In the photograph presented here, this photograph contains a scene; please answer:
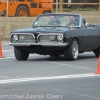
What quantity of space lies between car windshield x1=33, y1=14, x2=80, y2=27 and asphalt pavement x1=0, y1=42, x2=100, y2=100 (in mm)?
1281

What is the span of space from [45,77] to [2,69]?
227 centimetres

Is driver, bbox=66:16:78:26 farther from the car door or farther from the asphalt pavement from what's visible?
the asphalt pavement

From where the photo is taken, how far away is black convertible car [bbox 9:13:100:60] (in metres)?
17.7

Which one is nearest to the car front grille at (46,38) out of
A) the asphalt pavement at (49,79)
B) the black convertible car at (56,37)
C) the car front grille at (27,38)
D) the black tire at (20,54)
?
the black convertible car at (56,37)

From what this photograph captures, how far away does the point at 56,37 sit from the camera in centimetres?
1761

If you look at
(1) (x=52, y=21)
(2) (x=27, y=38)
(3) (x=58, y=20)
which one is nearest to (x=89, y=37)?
(3) (x=58, y=20)

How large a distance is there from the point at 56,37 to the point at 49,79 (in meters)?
4.43

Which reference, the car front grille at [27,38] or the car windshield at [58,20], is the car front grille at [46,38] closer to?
the car front grille at [27,38]

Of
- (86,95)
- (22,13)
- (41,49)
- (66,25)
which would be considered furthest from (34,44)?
(22,13)

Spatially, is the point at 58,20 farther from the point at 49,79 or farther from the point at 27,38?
the point at 49,79

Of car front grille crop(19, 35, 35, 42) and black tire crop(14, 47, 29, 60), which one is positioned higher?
car front grille crop(19, 35, 35, 42)

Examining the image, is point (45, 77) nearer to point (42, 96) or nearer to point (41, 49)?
point (42, 96)

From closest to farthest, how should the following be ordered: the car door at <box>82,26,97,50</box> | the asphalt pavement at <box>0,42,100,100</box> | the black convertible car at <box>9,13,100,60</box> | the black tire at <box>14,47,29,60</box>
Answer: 1. the asphalt pavement at <box>0,42,100,100</box>
2. the black convertible car at <box>9,13,100,60</box>
3. the black tire at <box>14,47,29,60</box>
4. the car door at <box>82,26,97,50</box>

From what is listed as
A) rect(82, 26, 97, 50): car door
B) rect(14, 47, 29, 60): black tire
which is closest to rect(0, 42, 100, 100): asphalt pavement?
rect(14, 47, 29, 60): black tire
